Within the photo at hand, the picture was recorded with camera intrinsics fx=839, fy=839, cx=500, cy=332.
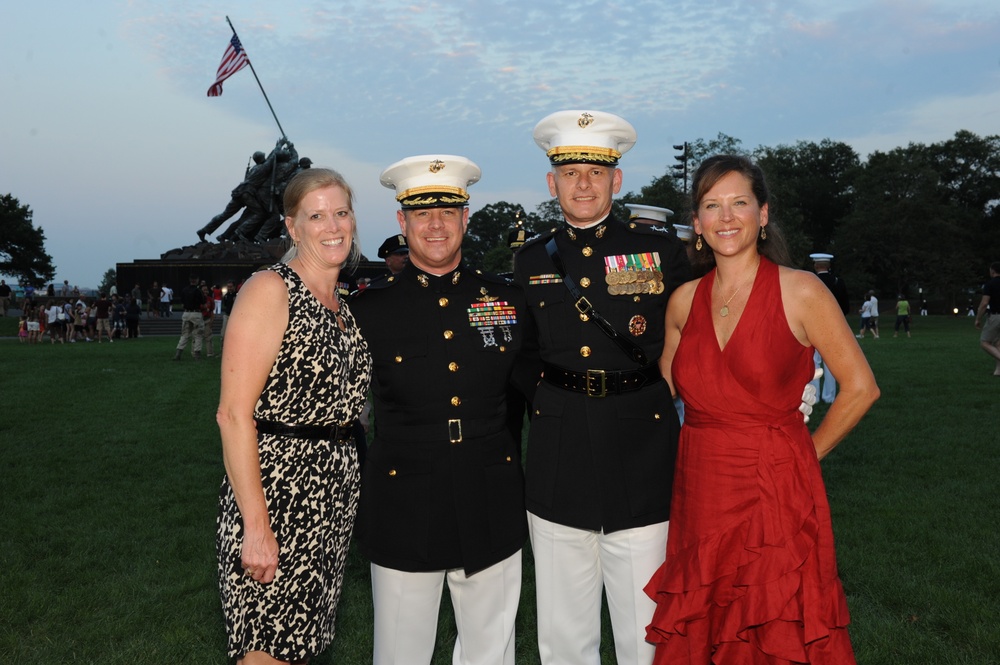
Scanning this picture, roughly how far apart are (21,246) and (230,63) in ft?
184

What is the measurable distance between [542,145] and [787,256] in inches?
52.1

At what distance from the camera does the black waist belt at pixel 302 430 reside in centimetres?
320

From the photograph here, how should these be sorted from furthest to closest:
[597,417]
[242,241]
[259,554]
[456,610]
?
1. [242,241]
2. [597,417]
3. [456,610]
4. [259,554]

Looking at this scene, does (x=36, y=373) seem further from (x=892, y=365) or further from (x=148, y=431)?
(x=892, y=365)

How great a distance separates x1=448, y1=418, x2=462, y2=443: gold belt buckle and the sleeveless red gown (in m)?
0.97

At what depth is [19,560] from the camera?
6535 mm

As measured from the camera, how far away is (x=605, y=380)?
381 cm

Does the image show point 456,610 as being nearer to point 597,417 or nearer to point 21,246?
point 597,417

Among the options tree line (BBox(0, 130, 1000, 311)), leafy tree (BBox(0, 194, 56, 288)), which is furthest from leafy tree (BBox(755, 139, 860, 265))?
leafy tree (BBox(0, 194, 56, 288))

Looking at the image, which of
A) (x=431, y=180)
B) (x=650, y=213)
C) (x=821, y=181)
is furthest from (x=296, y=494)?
(x=821, y=181)

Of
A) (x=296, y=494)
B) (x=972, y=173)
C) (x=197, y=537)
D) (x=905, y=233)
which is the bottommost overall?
(x=197, y=537)

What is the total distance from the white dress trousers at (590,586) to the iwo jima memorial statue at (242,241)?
3695 centimetres

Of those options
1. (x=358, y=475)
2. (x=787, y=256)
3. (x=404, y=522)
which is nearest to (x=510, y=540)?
(x=404, y=522)

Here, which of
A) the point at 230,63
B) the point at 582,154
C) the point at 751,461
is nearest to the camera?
the point at 751,461
